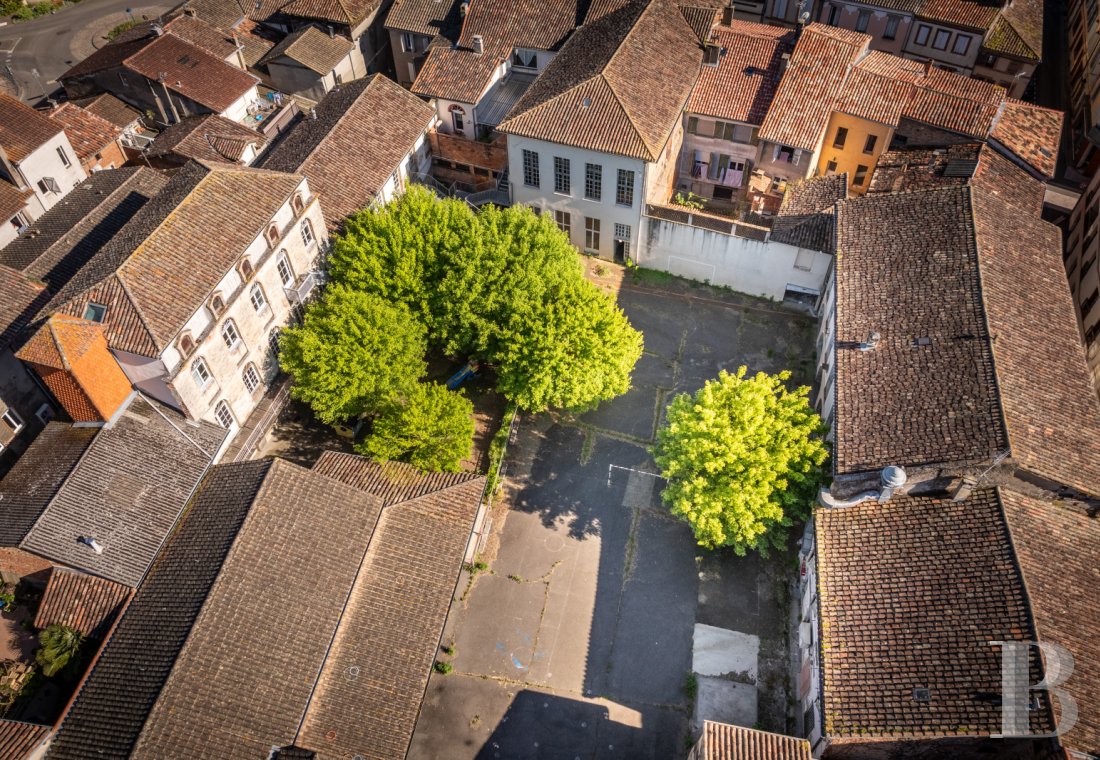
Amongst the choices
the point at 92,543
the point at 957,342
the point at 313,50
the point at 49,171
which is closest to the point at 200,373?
the point at 92,543

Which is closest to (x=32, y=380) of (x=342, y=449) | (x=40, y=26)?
(x=342, y=449)

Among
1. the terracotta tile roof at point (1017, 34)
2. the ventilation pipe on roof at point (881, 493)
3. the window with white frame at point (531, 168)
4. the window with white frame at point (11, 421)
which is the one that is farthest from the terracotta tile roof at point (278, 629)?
the terracotta tile roof at point (1017, 34)

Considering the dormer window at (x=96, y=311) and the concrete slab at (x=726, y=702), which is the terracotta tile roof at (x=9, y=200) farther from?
the concrete slab at (x=726, y=702)

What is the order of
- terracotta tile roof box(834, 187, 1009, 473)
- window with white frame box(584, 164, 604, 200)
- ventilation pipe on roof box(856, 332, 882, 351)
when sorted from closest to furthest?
terracotta tile roof box(834, 187, 1009, 473) → ventilation pipe on roof box(856, 332, 882, 351) → window with white frame box(584, 164, 604, 200)

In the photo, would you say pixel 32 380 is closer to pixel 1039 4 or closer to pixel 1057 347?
pixel 1057 347

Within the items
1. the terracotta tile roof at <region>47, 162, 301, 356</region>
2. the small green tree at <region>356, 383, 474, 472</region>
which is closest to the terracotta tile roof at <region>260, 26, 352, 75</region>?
the terracotta tile roof at <region>47, 162, 301, 356</region>

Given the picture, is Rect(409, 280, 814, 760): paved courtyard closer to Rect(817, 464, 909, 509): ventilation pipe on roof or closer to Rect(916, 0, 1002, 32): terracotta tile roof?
Rect(817, 464, 909, 509): ventilation pipe on roof
